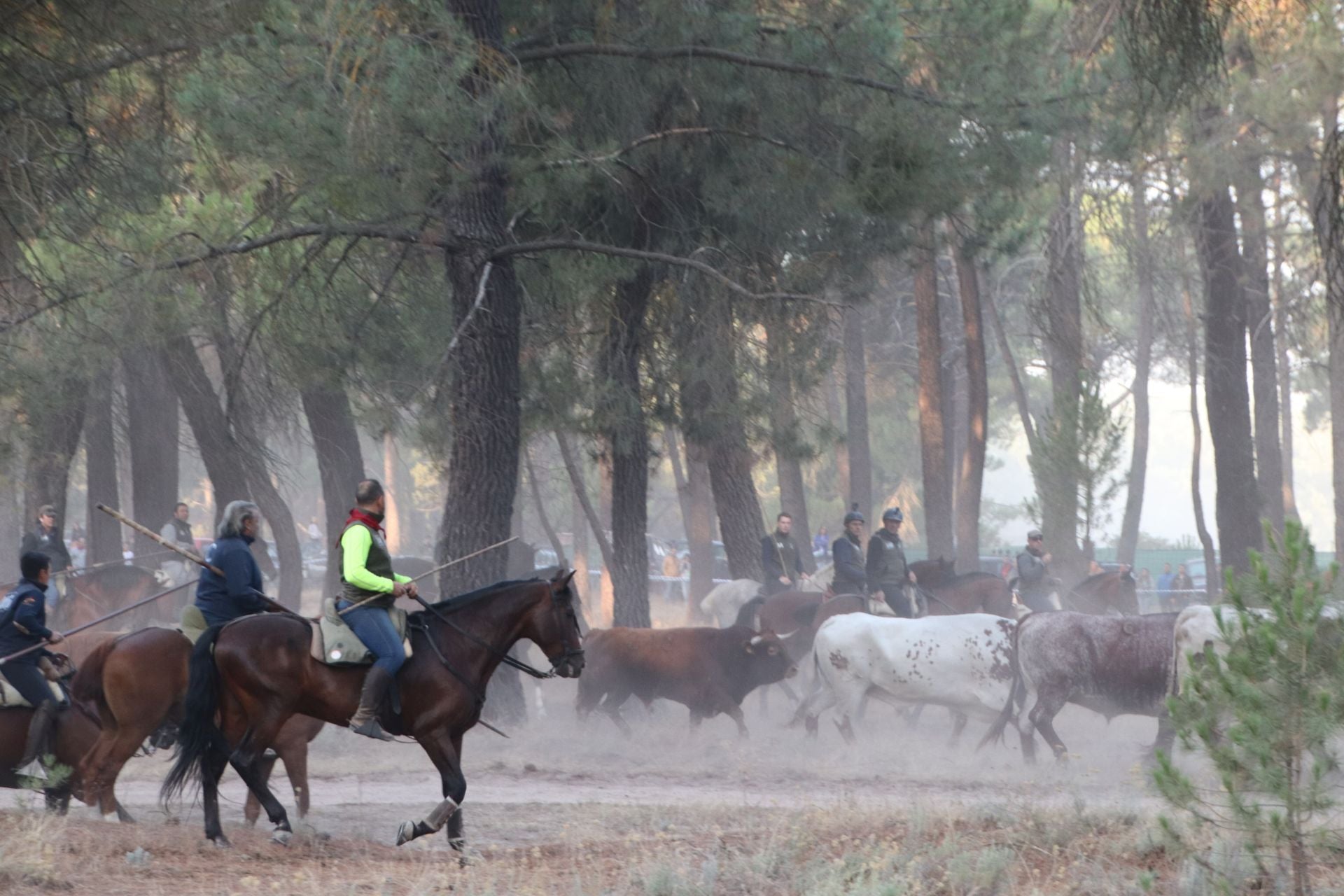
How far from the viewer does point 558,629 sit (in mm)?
9852

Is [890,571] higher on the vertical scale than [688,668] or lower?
higher

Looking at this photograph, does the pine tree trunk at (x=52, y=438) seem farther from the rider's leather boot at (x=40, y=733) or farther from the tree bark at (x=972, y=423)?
the tree bark at (x=972, y=423)

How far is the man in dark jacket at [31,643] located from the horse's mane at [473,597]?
8.61 feet

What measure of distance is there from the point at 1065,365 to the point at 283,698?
71.7ft

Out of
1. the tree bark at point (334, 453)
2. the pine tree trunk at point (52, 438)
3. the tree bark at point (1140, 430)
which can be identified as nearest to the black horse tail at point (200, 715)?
the pine tree trunk at point (52, 438)

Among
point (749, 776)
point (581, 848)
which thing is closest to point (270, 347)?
point (749, 776)

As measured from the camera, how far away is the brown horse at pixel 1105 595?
21703mm

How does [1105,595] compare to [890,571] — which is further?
[1105,595]

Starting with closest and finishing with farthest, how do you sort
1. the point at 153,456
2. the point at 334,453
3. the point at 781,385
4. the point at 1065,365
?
the point at 781,385, the point at 334,453, the point at 153,456, the point at 1065,365

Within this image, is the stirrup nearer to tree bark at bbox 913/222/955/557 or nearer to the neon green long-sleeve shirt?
A: the neon green long-sleeve shirt

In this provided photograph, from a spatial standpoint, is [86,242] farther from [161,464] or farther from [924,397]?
[924,397]

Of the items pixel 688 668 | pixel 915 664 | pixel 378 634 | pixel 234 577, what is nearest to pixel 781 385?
pixel 688 668

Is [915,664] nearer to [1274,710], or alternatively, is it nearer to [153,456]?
[1274,710]

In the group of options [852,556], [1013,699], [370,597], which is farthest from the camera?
[852,556]
